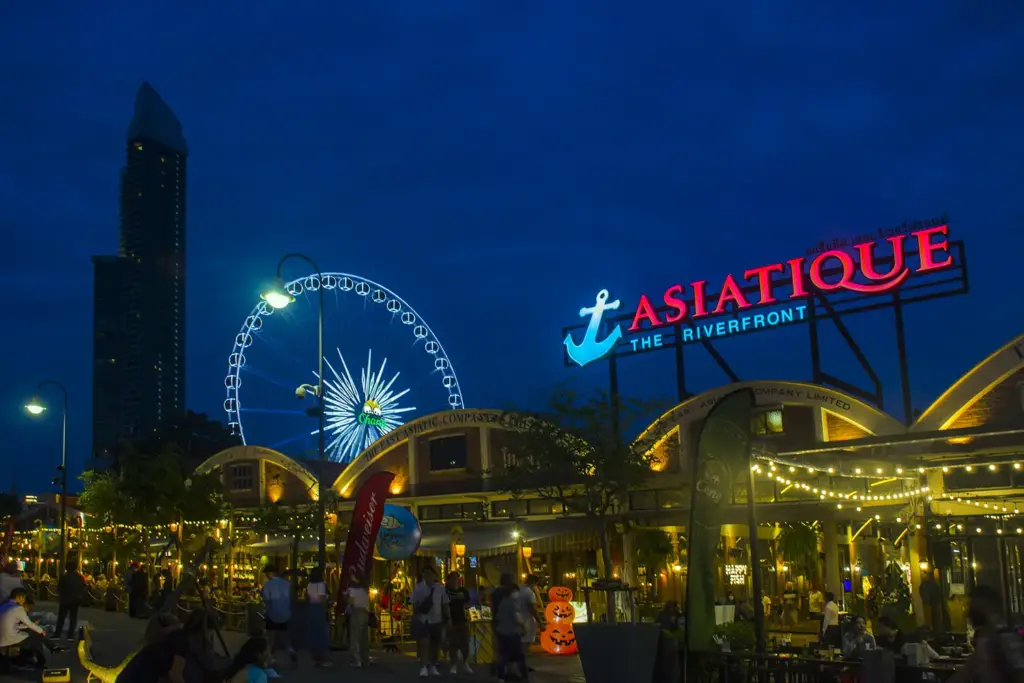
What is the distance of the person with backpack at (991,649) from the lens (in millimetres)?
6293

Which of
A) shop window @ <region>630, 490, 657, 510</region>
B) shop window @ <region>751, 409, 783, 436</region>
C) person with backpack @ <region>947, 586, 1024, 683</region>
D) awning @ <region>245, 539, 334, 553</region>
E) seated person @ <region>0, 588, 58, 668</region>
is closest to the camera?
person with backpack @ <region>947, 586, 1024, 683</region>

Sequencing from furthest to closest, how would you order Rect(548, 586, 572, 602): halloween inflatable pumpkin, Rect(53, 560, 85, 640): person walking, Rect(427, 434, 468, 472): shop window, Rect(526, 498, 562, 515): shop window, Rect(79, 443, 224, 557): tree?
1. Rect(79, 443, 224, 557): tree
2. Rect(427, 434, 468, 472): shop window
3. Rect(526, 498, 562, 515): shop window
4. Rect(53, 560, 85, 640): person walking
5. Rect(548, 586, 572, 602): halloween inflatable pumpkin

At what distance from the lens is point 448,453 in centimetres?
3312

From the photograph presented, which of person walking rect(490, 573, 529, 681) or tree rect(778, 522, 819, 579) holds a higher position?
tree rect(778, 522, 819, 579)

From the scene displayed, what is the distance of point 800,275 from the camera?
28.1 meters

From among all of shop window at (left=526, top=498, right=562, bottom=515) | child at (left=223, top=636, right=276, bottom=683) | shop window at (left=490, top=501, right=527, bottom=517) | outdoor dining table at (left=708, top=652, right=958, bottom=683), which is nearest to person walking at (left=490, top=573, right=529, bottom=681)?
outdoor dining table at (left=708, top=652, right=958, bottom=683)

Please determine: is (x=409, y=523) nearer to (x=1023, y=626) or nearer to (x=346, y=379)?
(x=1023, y=626)

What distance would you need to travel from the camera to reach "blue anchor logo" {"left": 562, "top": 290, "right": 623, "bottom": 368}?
106ft

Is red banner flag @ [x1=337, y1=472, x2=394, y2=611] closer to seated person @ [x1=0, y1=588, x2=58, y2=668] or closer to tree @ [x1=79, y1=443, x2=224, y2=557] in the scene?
seated person @ [x1=0, y1=588, x2=58, y2=668]

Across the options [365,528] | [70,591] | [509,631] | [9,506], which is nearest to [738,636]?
[509,631]

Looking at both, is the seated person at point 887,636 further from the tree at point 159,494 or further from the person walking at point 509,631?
the tree at point 159,494

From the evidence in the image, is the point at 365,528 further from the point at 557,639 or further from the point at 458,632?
the point at 557,639

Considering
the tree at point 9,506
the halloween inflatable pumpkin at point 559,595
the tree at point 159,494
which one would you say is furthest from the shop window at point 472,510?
the tree at point 9,506

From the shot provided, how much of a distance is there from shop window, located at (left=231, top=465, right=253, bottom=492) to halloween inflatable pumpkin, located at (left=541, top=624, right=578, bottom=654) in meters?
22.7
